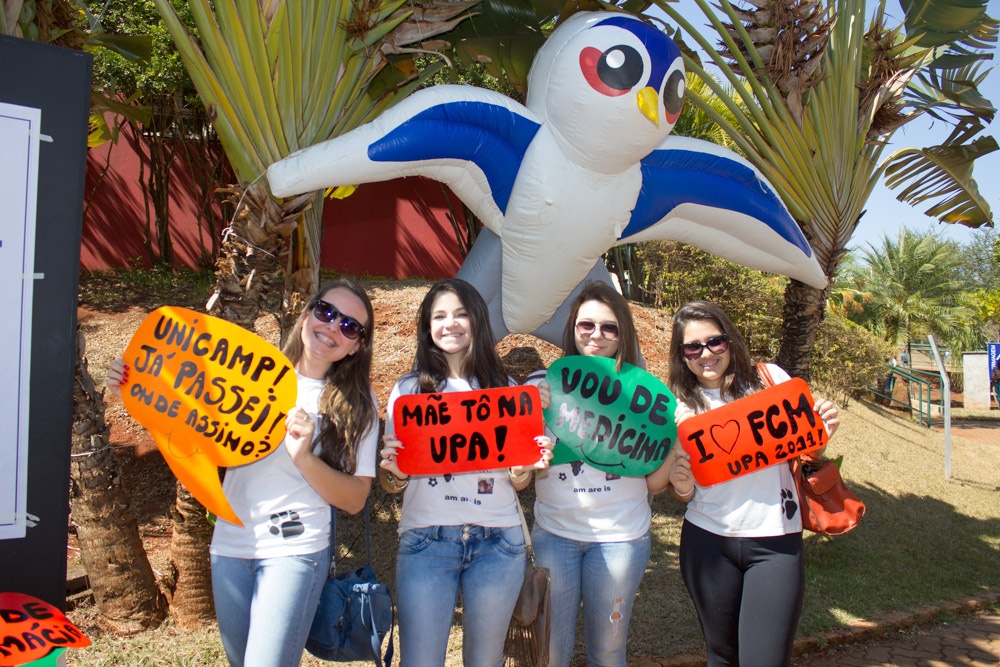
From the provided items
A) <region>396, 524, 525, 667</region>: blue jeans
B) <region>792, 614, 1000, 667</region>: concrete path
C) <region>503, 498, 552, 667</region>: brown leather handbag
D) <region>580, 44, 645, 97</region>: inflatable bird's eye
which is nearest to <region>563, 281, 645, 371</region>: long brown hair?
<region>503, 498, 552, 667</region>: brown leather handbag

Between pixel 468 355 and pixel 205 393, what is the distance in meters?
0.81

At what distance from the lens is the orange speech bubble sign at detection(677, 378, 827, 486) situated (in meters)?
2.28

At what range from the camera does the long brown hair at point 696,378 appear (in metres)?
2.45

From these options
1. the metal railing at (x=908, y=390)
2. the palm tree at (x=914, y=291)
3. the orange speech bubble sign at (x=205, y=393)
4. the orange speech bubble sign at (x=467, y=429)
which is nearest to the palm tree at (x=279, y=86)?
the orange speech bubble sign at (x=205, y=393)

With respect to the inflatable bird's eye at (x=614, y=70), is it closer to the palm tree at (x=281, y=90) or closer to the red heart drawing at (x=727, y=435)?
the palm tree at (x=281, y=90)

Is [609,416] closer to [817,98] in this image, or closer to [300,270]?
[300,270]

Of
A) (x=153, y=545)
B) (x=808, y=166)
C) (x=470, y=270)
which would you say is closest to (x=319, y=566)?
(x=470, y=270)

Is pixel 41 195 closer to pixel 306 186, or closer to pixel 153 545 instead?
pixel 306 186

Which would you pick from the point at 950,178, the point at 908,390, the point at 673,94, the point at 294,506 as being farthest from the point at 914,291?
the point at 294,506

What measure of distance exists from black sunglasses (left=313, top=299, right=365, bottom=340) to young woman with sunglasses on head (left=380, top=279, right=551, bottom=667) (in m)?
0.25

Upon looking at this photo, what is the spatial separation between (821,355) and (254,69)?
364 inches

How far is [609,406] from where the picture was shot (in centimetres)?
234

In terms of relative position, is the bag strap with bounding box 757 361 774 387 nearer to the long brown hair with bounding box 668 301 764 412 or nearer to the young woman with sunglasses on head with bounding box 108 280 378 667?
the long brown hair with bounding box 668 301 764 412

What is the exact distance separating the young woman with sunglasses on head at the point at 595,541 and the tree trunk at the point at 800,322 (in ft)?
7.25
